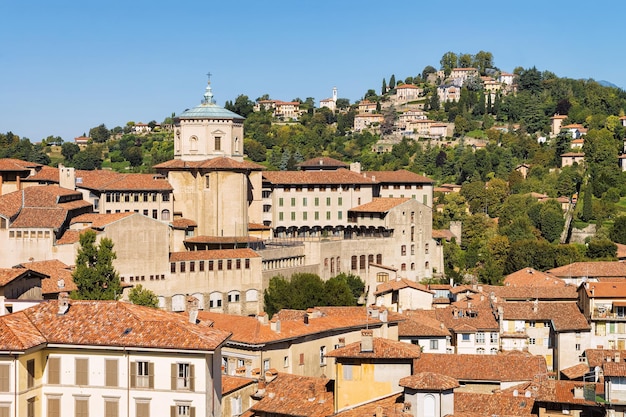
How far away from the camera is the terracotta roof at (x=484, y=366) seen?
49375 millimetres

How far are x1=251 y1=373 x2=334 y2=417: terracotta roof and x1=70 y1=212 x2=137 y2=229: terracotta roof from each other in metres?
29.3

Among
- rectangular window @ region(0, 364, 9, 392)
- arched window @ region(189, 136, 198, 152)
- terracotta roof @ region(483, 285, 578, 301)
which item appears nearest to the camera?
rectangular window @ region(0, 364, 9, 392)

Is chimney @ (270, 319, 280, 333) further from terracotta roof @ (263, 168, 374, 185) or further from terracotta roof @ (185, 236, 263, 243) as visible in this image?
terracotta roof @ (263, 168, 374, 185)

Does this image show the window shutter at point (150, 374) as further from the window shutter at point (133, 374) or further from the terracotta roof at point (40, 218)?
the terracotta roof at point (40, 218)

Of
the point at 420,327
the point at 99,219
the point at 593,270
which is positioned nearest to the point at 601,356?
the point at 420,327

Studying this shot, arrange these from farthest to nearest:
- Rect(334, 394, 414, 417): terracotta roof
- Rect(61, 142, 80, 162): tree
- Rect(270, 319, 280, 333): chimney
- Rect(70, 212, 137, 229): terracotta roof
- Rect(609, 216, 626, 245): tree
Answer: Rect(61, 142, 80, 162): tree, Rect(609, 216, 626, 245): tree, Rect(70, 212, 137, 229): terracotta roof, Rect(270, 319, 280, 333): chimney, Rect(334, 394, 414, 417): terracotta roof

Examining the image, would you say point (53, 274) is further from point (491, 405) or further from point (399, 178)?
point (399, 178)

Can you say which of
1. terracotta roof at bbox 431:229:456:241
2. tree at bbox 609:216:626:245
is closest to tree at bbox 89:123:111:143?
terracotta roof at bbox 431:229:456:241

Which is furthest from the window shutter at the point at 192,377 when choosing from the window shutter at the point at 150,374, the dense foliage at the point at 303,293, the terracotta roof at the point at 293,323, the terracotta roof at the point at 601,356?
the dense foliage at the point at 303,293

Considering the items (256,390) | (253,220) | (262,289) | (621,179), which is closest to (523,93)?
(621,179)

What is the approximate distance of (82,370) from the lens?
33.2 meters

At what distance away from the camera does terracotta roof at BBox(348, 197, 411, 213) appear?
9094 cm

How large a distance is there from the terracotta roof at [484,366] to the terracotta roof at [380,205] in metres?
39.7

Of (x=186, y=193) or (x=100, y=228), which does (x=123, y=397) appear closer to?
(x=100, y=228)
